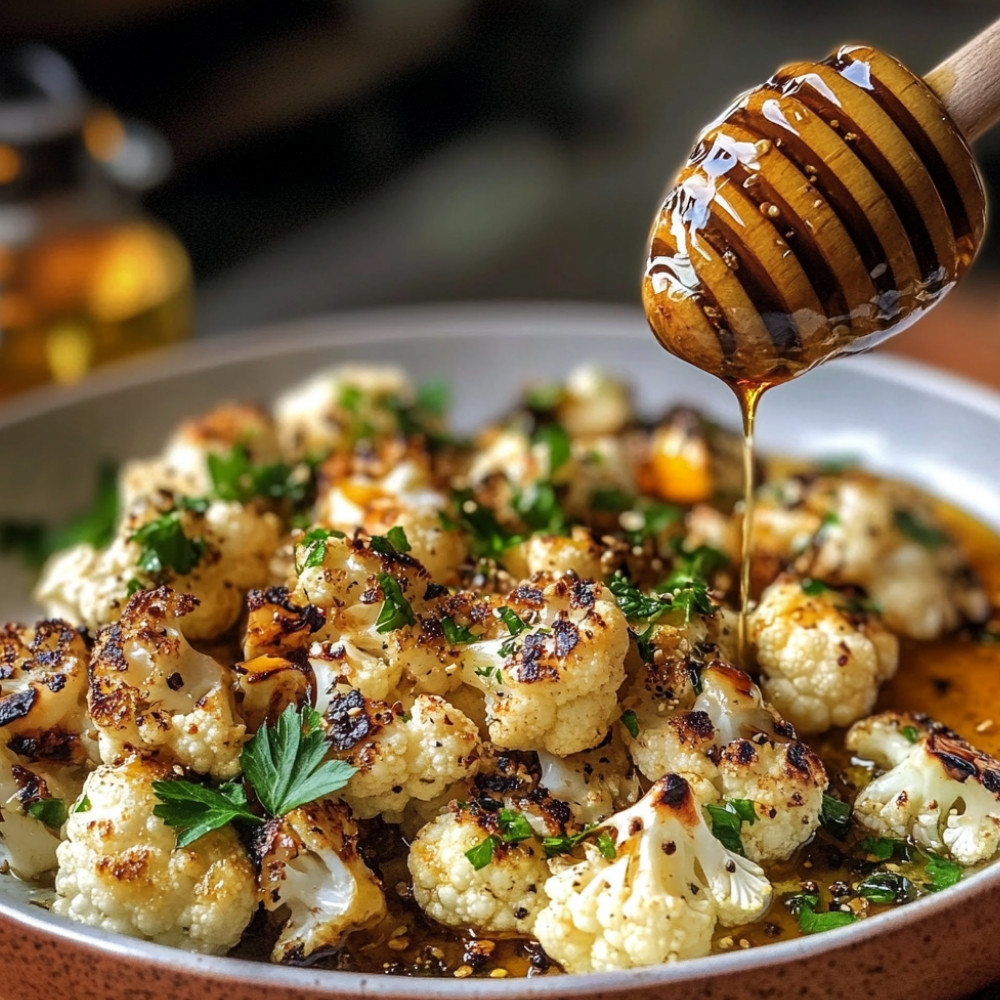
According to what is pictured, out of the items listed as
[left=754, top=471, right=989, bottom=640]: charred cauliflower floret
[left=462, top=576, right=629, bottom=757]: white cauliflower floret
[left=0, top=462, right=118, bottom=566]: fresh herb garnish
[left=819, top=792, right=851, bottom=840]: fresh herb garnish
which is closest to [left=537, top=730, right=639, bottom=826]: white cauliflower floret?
[left=462, top=576, right=629, bottom=757]: white cauliflower floret

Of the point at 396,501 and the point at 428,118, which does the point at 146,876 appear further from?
the point at 428,118

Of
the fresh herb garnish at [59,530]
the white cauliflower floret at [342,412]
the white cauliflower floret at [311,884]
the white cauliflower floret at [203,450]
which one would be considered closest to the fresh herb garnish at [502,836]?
the white cauliflower floret at [311,884]

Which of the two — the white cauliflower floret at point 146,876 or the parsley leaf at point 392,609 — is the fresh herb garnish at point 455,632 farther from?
the white cauliflower floret at point 146,876

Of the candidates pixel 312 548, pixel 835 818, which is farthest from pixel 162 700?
pixel 835 818

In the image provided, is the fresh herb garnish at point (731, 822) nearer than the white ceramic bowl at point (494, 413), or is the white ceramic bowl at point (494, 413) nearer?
the white ceramic bowl at point (494, 413)

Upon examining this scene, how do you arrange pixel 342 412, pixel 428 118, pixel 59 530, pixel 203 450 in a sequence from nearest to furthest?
1. pixel 203 450
2. pixel 342 412
3. pixel 59 530
4. pixel 428 118

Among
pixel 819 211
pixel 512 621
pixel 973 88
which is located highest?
pixel 973 88
